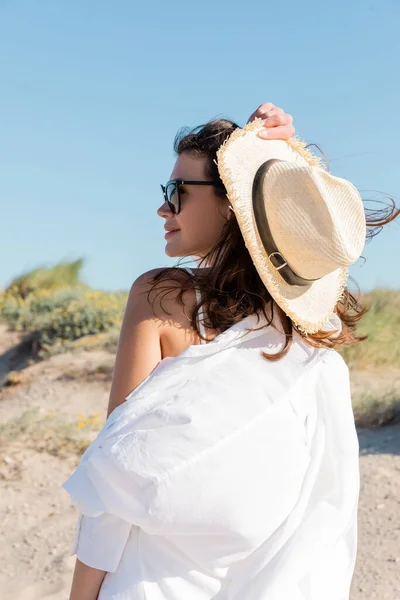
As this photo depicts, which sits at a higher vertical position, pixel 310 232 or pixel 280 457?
pixel 310 232

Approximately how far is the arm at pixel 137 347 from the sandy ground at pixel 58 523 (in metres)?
2.48

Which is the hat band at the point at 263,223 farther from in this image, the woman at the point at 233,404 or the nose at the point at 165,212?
the nose at the point at 165,212

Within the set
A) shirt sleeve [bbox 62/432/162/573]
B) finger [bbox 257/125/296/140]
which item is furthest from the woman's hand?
shirt sleeve [bbox 62/432/162/573]

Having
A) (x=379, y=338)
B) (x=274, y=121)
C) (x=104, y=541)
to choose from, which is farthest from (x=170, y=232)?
(x=379, y=338)

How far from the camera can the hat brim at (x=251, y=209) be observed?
1.90 meters

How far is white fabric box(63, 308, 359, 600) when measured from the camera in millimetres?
1685

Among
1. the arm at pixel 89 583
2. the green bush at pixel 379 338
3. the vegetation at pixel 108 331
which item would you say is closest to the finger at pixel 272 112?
the arm at pixel 89 583

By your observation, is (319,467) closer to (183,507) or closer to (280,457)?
(280,457)

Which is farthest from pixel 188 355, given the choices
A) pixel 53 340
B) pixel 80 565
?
pixel 53 340

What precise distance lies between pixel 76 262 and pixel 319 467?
40.3 ft

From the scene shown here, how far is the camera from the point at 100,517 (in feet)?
5.86

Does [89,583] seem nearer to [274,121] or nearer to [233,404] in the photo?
[233,404]

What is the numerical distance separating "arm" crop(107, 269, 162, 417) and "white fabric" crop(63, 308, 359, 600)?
34mm

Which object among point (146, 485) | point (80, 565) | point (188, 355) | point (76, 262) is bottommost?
point (76, 262)
